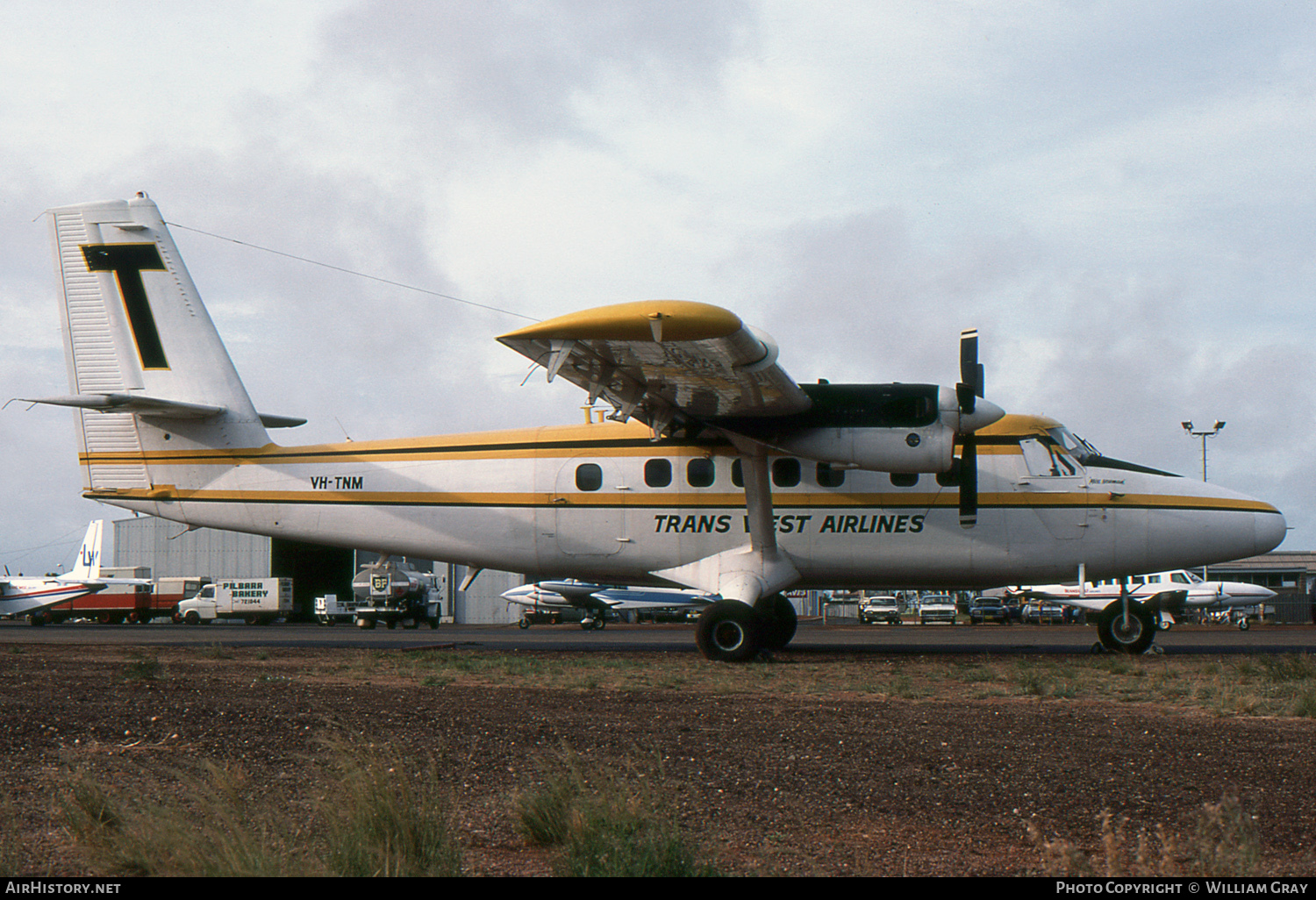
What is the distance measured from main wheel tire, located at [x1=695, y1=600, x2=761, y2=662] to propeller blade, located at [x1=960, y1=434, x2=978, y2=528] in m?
3.46

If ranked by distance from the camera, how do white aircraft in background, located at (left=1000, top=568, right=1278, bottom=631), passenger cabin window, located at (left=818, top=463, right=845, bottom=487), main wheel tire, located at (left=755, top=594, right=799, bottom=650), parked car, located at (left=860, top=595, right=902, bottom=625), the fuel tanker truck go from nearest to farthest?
passenger cabin window, located at (left=818, top=463, right=845, bottom=487) → main wheel tire, located at (left=755, top=594, right=799, bottom=650) → the fuel tanker truck → white aircraft in background, located at (left=1000, top=568, right=1278, bottom=631) → parked car, located at (left=860, top=595, right=902, bottom=625)

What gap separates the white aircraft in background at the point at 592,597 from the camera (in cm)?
4428

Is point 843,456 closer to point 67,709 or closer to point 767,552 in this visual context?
point 767,552

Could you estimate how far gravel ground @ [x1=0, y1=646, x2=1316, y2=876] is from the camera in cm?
423

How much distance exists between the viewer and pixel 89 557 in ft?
170

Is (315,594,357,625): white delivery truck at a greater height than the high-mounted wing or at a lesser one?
lesser

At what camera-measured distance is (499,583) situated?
2616 inches

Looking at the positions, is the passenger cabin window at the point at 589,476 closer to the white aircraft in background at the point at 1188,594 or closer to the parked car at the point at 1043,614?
the white aircraft in background at the point at 1188,594

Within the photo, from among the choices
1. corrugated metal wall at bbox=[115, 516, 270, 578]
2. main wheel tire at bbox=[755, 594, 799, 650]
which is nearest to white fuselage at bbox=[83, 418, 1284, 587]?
main wheel tire at bbox=[755, 594, 799, 650]

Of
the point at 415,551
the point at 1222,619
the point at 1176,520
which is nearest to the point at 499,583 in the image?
the point at 1222,619

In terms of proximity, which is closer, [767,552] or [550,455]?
[767,552]

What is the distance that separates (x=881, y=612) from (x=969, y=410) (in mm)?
42639

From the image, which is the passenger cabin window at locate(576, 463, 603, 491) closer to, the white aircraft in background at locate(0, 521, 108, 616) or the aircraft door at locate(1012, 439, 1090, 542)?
the aircraft door at locate(1012, 439, 1090, 542)
